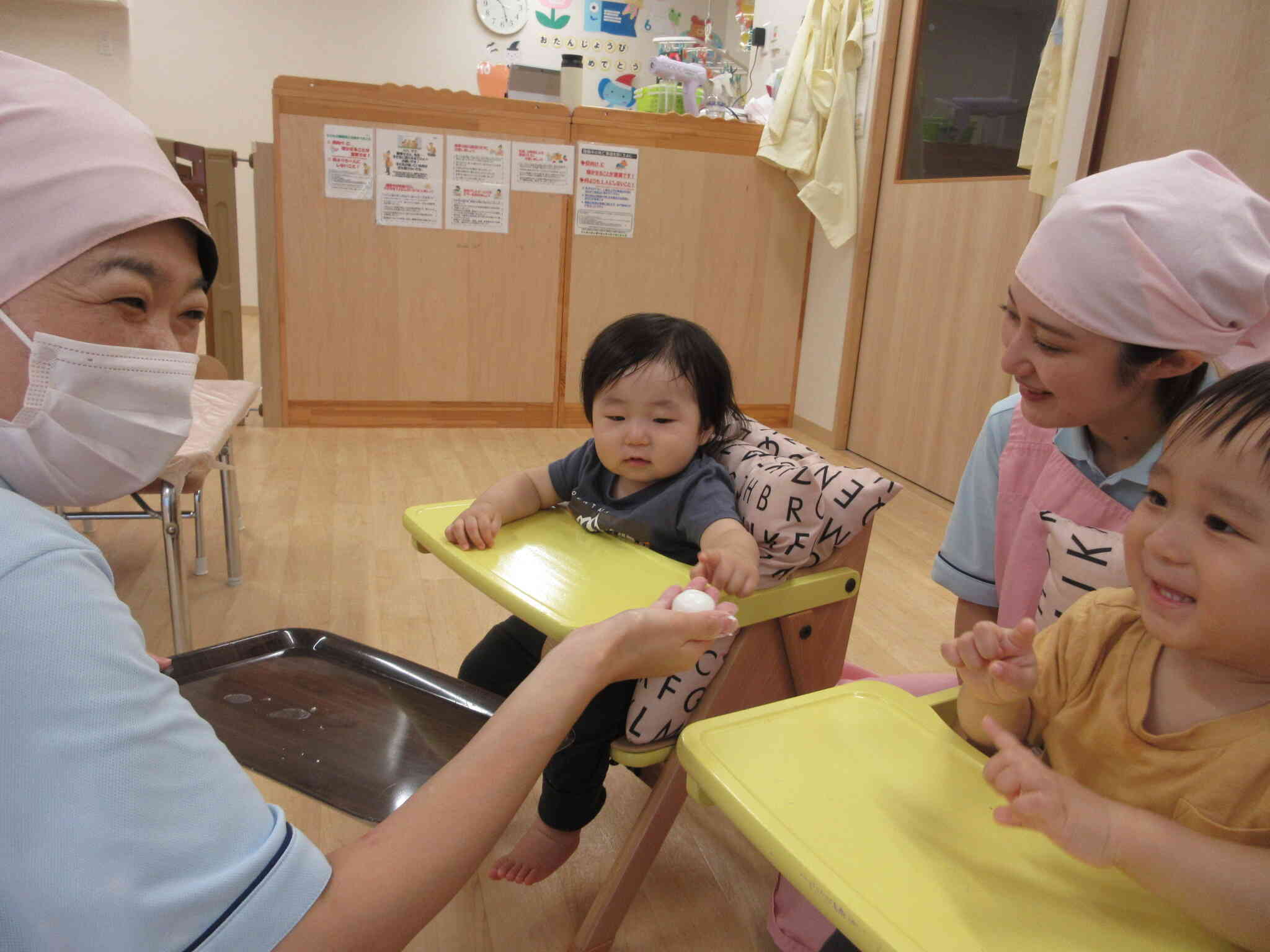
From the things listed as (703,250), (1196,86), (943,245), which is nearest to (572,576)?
(1196,86)

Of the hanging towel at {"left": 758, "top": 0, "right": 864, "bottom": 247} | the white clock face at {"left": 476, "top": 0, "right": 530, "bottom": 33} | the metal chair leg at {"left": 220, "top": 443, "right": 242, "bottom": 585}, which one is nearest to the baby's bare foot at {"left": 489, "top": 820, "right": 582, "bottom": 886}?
the metal chair leg at {"left": 220, "top": 443, "right": 242, "bottom": 585}

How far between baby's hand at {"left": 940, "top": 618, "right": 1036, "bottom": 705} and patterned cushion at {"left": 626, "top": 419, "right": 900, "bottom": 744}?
378 millimetres

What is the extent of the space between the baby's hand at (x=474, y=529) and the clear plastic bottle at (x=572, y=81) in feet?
9.67

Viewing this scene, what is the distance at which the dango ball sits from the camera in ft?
2.99

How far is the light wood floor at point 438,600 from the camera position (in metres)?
1.28

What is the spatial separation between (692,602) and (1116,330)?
55 centimetres

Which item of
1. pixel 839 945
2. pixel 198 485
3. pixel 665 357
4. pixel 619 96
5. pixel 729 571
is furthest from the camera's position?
pixel 619 96

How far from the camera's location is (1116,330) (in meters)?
0.93

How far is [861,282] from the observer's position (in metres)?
3.74

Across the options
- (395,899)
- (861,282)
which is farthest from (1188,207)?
(861,282)

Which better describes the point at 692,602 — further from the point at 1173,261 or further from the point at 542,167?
the point at 542,167

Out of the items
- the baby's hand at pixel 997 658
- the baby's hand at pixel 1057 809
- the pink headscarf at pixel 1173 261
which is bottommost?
the baby's hand at pixel 1057 809

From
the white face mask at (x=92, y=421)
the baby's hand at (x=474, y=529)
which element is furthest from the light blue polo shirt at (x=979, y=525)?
the white face mask at (x=92, y=421)

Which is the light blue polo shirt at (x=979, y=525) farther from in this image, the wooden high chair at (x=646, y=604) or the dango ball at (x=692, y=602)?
the dango ball at (x=692, y=602)
